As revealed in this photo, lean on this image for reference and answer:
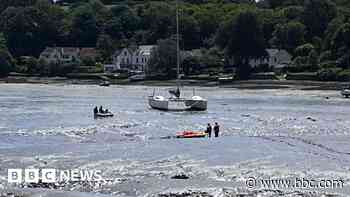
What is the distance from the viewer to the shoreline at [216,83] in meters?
123

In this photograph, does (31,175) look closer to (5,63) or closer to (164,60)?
(164,60)

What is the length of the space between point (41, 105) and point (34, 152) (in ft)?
147

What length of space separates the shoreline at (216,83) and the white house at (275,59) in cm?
1611

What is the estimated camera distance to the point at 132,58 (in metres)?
Result: 180

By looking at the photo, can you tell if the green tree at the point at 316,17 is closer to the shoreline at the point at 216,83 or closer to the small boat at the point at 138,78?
the shoreline at the point at 216,83

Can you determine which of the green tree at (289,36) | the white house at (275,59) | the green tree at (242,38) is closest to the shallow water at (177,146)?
the white house at (275,59)

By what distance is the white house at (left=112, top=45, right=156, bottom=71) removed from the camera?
177875mm

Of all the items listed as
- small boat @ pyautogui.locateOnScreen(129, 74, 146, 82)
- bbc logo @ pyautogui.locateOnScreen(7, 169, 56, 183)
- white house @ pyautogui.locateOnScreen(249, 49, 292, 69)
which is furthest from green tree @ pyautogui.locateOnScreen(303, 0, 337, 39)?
bbc logo @ pyautogui.locateOnScreen(7, 169, 56, 183)

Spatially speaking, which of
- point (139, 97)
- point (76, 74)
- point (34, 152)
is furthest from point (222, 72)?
point (34, 152)

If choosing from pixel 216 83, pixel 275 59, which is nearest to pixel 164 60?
pixel 216 83

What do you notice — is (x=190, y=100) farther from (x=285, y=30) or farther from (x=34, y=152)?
(x=285, y=30)

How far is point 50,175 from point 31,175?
0.84m

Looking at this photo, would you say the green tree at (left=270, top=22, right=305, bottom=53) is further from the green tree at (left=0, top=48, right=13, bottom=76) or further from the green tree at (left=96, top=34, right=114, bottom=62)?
the green tree at (left=0, top=48, right=13, bottom=76)

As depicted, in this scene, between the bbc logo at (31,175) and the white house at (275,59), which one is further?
the white house at (275,59)
